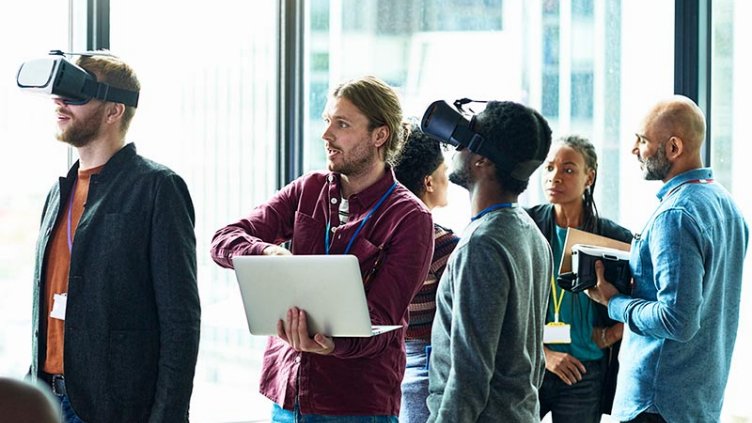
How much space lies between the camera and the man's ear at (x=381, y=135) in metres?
2.48

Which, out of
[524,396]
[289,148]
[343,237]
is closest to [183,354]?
[343,237]

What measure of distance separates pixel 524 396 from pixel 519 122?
0.65 meters

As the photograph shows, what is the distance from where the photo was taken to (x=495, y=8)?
4.35 m

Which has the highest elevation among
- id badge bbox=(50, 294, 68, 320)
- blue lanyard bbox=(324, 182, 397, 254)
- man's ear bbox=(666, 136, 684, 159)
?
man's ear bbox=(666, 136, 684, 159)

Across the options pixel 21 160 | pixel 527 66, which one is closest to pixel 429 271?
pixel 21 160

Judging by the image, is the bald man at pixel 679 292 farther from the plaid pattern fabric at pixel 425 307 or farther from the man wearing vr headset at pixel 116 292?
the man wearing vr headset at pixel 116 292

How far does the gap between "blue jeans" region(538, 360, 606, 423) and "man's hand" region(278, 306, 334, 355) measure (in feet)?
4.12

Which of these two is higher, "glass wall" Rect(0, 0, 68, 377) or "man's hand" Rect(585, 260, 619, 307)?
"glass wall" Rect(0, 0, 68, 377)

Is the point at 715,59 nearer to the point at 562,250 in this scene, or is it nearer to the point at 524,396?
the point at 562,250

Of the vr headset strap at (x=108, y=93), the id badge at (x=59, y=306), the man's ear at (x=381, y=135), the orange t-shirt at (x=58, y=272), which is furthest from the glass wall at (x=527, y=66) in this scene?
the id badge at (x=59, y=306)

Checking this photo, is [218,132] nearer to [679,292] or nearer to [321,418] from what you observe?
[321,418]

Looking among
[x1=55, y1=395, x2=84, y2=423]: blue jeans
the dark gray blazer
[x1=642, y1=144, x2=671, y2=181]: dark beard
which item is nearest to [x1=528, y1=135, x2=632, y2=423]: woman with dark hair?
[x1=642, y1=144, x2=671, y2=181]: dark beard

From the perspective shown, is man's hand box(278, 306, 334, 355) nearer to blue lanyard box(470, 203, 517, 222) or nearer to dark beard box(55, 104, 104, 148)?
blue lanyard box(470, 203, 517, 222)

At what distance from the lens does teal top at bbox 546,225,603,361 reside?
3.23 meters
